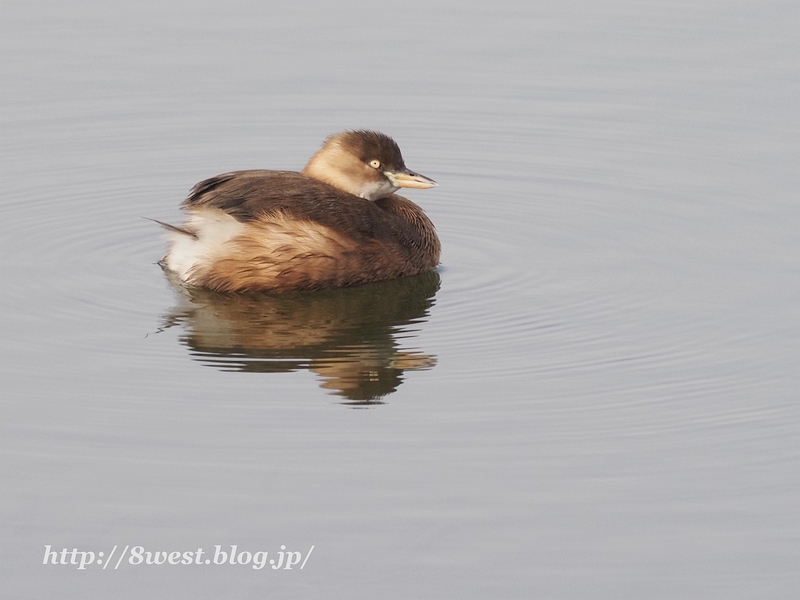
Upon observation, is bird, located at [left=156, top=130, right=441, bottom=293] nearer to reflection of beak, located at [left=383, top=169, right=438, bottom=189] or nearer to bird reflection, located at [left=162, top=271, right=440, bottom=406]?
bird reflection, located at [left=162, top=271, right=440, bottom=406]

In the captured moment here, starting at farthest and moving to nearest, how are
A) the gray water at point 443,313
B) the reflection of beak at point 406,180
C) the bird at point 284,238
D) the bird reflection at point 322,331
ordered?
1. the reflection of beak at point 406,180
2. the bird at point 284,238
3. the bird reflection at point 322,331
4. the gray water at point 443,313

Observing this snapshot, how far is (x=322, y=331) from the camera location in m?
9.74

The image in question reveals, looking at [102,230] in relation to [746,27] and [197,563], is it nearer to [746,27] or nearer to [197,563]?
[197,563]

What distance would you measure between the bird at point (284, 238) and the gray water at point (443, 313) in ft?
0.69

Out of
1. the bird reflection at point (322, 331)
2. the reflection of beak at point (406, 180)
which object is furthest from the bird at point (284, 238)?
the reflection of beak at point (406, 180)

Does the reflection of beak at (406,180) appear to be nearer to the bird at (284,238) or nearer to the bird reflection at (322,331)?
the bird at (284,238)

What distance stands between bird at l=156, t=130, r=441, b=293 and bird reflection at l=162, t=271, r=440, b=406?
0.10 meters

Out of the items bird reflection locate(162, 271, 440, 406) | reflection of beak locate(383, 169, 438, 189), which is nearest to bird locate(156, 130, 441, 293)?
bird reflection locate(162, 271, 440, 406)

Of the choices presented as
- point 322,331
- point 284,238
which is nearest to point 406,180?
point 284,238

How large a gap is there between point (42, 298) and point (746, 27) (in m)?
8.35

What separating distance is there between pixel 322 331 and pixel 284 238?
928 mm

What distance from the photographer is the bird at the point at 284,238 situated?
1039 centimetres

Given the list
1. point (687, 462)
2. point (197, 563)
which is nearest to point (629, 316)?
point (687, 462)

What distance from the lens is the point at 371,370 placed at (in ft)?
29.7
